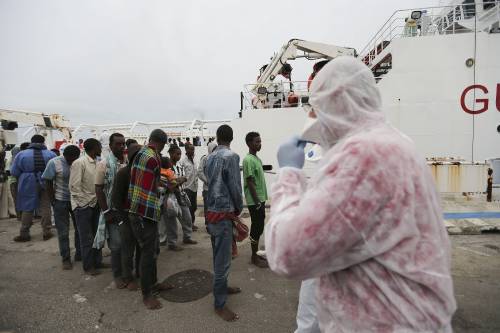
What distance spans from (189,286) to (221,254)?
3.53 ft

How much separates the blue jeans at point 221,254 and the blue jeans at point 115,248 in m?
1.61

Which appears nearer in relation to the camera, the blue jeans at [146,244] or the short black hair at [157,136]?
the blue jeans at [146,244]

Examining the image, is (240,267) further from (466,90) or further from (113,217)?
(466,90)

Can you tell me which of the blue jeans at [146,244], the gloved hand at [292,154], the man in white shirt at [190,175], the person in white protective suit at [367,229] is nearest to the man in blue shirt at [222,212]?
the blue jeans at [146,244]

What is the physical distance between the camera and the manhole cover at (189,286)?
330 centimetres

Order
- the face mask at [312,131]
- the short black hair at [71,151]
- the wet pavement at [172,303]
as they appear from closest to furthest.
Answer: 1. the face mask at [312,131]
2. the wet pavement at [172,303]
3. the short black hair at [71,151]

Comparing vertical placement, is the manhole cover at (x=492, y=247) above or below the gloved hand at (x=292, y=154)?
below

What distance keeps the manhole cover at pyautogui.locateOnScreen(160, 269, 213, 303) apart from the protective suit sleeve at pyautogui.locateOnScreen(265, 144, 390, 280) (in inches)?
109

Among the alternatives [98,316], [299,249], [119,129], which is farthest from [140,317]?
[119,129]

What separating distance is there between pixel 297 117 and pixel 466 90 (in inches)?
161

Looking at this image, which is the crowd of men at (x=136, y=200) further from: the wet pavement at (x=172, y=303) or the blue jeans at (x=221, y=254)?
the wet pavement at (x=172, y=303)

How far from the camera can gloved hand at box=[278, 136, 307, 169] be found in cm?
115

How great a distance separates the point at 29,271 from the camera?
413 cm

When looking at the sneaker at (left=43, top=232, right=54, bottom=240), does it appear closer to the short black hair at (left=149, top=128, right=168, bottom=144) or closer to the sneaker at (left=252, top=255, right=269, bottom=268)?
the short black hair at (left=149, top=128, right=168, bottom=144)
